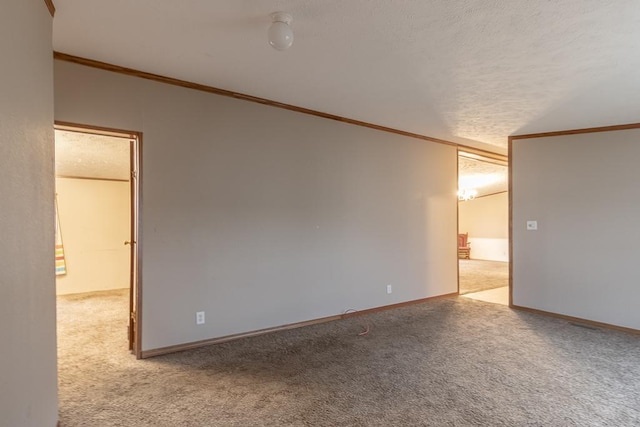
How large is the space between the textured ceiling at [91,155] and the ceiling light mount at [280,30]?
217 cm

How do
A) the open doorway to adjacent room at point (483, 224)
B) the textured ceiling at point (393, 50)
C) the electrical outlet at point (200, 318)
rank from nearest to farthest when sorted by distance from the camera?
the textured ceiling at point (393, 50) → the electrical outlet at point (200, 318) → the open doorway to adjacent room at point (483, 224)

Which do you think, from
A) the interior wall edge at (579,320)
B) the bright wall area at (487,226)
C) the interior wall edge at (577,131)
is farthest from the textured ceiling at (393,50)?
the bright wall area at (487,226)

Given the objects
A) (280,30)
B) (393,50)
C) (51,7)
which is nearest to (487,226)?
(393,50)

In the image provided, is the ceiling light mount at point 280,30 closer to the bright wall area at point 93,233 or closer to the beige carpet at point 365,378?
the beige carpet at point 365,378

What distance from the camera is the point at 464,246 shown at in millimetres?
11172

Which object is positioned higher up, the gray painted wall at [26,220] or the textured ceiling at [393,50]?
the textured ceiling at [393,50]

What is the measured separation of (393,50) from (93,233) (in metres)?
5.72

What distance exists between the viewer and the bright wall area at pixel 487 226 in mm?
10609

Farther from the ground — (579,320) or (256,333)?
(256,333)

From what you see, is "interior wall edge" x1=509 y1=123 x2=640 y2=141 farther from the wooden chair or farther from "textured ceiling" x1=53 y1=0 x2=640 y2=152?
the wooden chair

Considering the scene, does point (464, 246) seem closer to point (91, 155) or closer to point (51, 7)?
point (91, 155)

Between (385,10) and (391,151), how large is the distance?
8.84 ft

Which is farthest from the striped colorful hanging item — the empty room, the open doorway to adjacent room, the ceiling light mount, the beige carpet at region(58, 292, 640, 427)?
the open doorway to adjacent room

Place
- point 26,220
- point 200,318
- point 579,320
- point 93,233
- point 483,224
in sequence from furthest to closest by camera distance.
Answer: point 483,224
point 93,233
point 579,320
point 200,318
point 26,220
